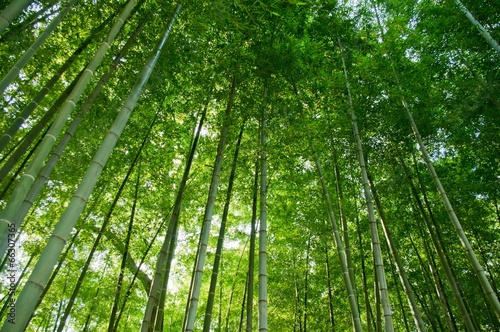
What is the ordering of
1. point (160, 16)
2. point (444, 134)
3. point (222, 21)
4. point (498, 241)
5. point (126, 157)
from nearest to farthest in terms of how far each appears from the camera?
point (222, 21), point (160, 16), point (126, 157), point (444, 134), point (498, 241)

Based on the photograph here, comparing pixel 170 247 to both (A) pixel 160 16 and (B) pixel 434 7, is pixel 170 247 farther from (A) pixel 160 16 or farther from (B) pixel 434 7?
(B) pixel 434 7

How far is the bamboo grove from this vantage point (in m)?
3.20

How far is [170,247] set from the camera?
3.83 metres

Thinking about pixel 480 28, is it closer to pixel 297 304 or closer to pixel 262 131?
pixel 262 131

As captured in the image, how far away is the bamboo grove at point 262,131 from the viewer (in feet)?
10.5

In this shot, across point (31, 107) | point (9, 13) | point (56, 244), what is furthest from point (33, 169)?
point (31, 107)

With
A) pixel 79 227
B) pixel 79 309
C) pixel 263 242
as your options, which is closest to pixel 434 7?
pixel 263 242

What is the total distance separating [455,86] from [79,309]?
866cm

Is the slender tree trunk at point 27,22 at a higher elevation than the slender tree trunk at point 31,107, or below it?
higher

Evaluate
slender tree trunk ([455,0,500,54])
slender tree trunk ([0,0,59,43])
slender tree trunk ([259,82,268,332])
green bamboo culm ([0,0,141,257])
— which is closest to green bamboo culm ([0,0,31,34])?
green bamboo culm ([0,0,141,257])

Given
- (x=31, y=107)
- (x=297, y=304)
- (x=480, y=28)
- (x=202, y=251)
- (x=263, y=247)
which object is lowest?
(x=202, y=251)

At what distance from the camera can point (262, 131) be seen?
386 centimetres

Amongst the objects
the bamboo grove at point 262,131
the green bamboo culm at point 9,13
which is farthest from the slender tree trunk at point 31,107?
the green bamboo culm at point 9,13

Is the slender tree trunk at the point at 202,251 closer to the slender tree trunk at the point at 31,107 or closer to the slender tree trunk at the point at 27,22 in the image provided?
the slender tree trunk at the point at 31,107
